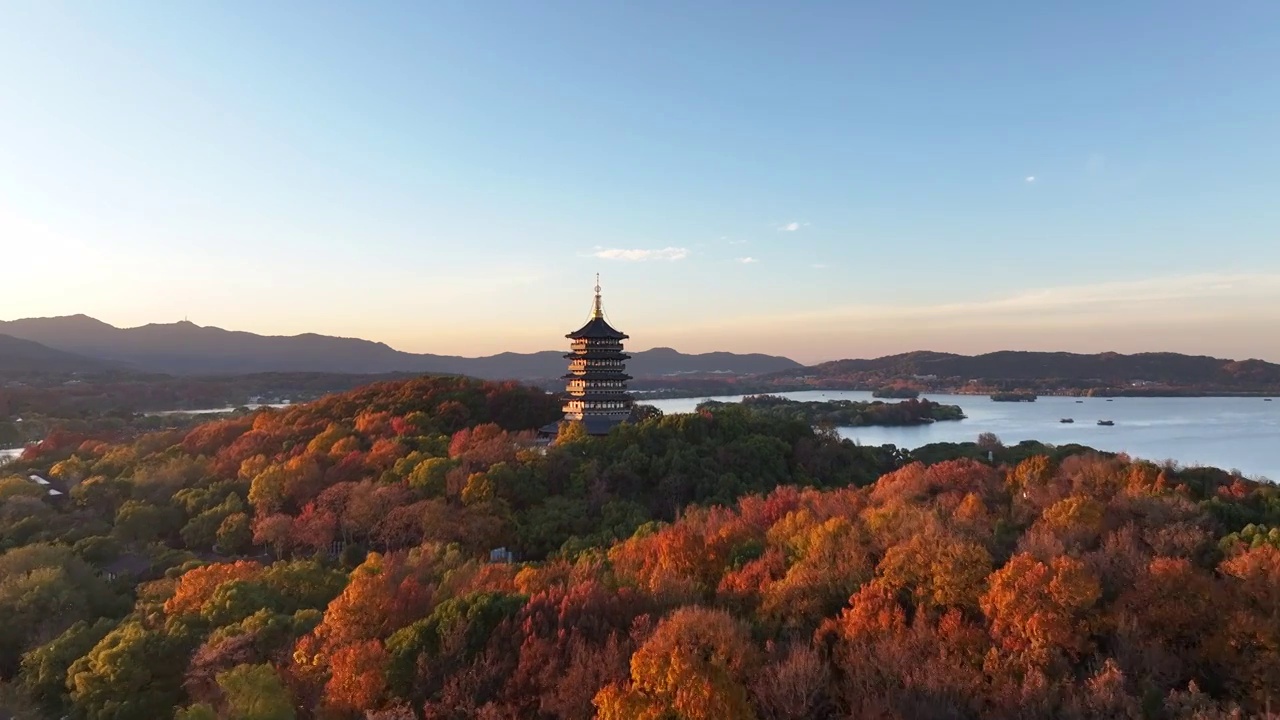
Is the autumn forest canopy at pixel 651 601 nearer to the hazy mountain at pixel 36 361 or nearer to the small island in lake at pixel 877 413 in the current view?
the small island in lake at pixel 877 413

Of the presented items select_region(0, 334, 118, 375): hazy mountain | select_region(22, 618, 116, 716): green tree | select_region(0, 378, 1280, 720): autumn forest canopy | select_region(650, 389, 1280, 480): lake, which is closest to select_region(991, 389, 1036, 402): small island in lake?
select_region(650, 389, 1280, 480): lake

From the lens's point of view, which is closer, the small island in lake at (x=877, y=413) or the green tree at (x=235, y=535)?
the green tree at (x=235, y=535)

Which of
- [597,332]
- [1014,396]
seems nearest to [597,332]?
[597,332]

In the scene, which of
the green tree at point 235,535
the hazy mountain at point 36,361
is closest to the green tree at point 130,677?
the green tree at point 235,535

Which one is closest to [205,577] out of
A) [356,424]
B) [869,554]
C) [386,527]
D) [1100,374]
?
[386,527]

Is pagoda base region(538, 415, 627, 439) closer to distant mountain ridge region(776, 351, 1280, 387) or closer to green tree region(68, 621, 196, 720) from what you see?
green tree region(68, 621, 196, 720)

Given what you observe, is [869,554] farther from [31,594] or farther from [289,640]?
[31,594]

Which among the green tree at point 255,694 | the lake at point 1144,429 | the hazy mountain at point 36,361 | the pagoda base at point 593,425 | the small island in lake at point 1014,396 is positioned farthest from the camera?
the small island in lake at point 1014,396
